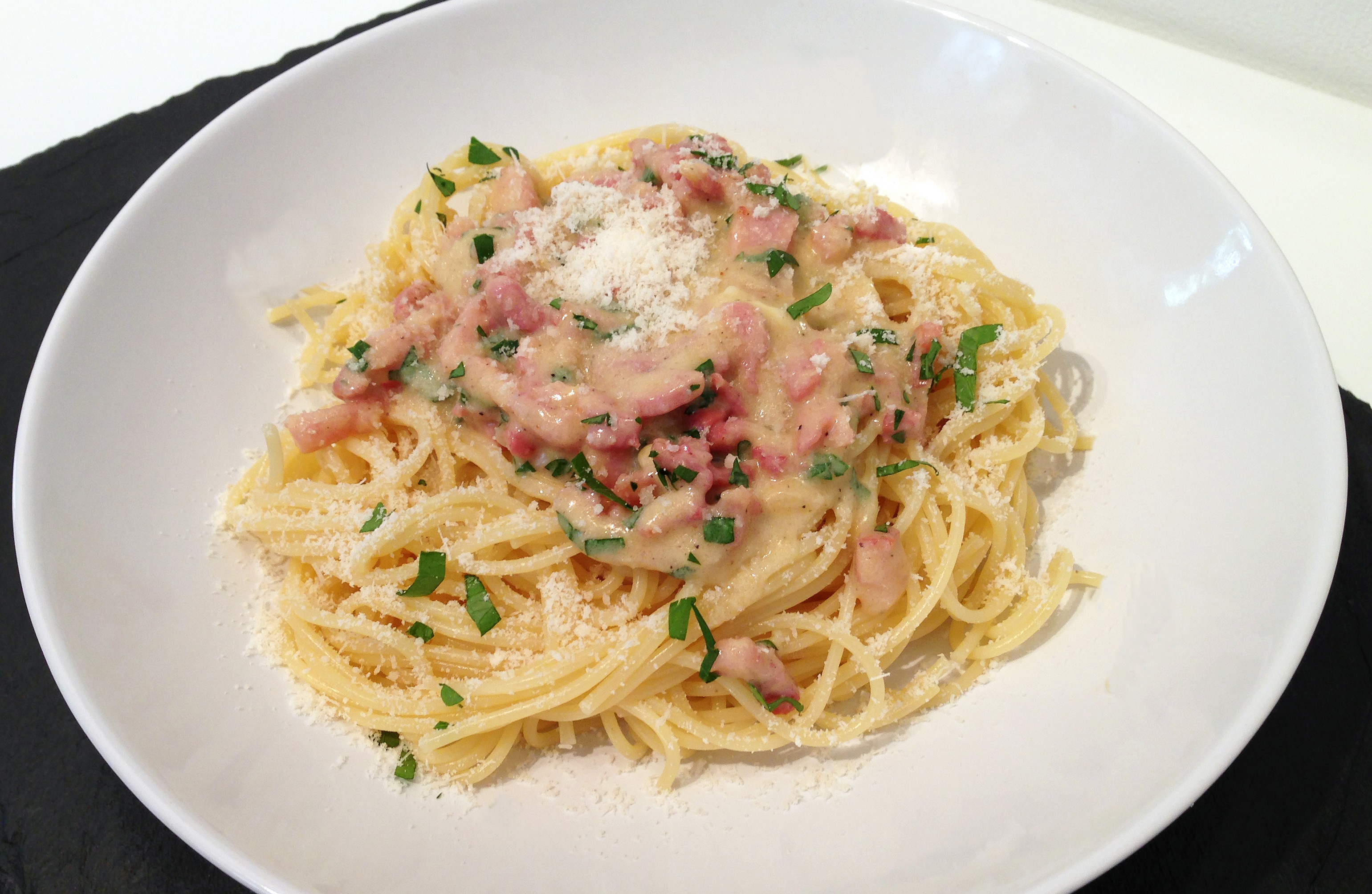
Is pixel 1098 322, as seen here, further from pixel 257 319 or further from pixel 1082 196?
pixel 257 319

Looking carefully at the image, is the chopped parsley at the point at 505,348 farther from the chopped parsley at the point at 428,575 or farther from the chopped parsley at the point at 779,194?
the chopped parsley at the point at 779,194

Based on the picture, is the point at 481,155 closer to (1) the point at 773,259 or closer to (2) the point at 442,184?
(2) the point at 442,184

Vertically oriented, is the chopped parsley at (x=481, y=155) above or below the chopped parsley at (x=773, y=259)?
above

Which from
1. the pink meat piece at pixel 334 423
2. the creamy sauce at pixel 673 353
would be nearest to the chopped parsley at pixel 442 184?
the creamy sauce at pixel 673 353

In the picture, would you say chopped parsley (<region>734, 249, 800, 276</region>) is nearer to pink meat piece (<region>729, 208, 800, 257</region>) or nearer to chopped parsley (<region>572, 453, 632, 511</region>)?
pink meat piece (<region>729, 208, 800, 257</region>)

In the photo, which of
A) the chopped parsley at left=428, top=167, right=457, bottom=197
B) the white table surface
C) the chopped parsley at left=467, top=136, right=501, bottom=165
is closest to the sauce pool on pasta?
the chopped parsley at left=428, top=167, right=457, bottom=197

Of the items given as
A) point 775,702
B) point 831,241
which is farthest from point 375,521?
point 831,241
